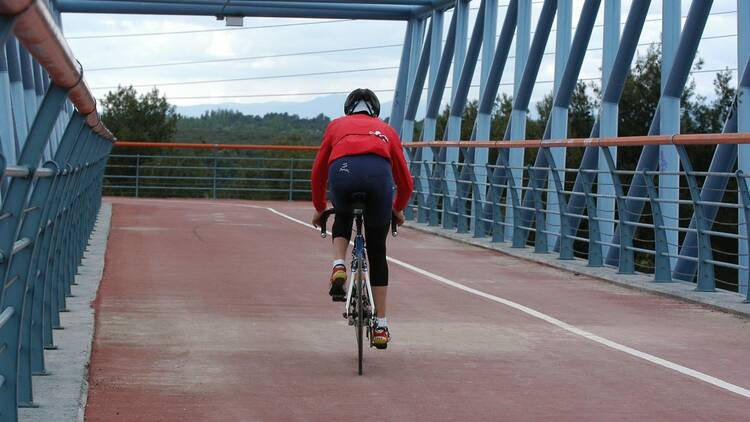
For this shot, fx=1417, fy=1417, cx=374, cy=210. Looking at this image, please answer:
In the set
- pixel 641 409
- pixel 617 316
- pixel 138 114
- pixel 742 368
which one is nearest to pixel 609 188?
pixel 617 316

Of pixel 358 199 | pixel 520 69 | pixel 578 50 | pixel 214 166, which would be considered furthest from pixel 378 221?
pixel 214 166

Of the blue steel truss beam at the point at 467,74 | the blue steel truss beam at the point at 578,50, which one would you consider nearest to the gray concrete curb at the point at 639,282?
the blue steel truss beam at the point at 578,50

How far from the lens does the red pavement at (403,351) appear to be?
22.2ft

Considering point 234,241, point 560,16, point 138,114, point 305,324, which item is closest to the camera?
point 305,324

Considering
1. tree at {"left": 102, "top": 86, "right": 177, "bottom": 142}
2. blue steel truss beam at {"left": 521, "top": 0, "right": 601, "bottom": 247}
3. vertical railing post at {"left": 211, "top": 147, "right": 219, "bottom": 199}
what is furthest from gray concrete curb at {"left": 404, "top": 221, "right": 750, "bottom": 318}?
tree at {"left": 102, "top": 86, "right": 177, "bottom": 142}

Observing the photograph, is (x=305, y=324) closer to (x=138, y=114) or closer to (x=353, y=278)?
(x=353, y=278)

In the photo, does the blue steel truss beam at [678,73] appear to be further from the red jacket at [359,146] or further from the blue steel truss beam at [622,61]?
the red jacket at [359,146]

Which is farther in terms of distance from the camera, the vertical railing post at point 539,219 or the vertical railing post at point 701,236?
the vertical railing post at point 539,219

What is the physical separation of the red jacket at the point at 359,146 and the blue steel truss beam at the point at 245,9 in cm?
2463

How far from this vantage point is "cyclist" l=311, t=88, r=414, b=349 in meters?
7.90

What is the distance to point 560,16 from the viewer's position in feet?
72.2

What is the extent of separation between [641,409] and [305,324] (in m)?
3.65

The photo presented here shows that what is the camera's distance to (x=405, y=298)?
1206 cm

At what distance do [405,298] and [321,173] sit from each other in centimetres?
394
